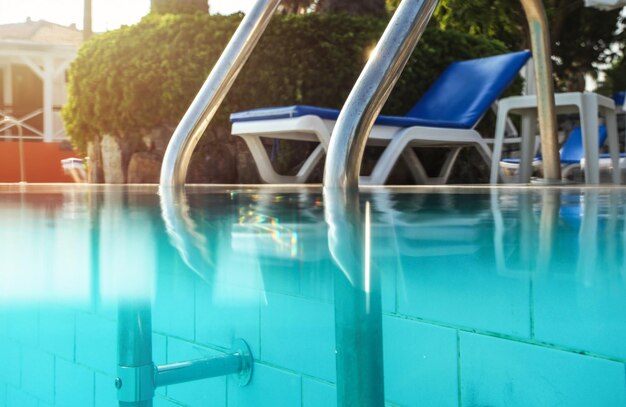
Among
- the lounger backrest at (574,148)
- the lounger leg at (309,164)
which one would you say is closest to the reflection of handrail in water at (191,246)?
the lounger leg at (309,164)

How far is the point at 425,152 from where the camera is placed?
7074mm

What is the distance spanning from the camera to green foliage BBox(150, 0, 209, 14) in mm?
8117

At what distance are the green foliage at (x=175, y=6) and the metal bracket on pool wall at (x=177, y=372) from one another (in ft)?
24.0

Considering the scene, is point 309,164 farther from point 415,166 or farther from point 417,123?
point 415,166

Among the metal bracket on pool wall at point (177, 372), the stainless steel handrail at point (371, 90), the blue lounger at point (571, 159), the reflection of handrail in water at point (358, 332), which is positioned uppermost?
the blue lounger at point (571, 159)

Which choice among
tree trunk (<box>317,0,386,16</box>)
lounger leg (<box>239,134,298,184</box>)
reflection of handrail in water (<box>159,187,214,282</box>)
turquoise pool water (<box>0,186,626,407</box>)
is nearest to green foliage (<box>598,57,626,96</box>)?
tree trunk (<box>317,0,386,16</box>)

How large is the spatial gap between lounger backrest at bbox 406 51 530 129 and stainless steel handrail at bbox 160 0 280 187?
3.49 m

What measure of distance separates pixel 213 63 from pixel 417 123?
7.65ft

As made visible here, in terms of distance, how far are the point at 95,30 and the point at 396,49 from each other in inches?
619

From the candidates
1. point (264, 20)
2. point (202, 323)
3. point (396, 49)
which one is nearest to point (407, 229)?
point (202, 323)

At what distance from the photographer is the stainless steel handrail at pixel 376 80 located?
168 cm

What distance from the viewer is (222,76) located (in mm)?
2348

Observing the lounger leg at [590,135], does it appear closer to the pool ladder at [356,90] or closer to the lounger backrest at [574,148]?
the pool ladder at [356,90]

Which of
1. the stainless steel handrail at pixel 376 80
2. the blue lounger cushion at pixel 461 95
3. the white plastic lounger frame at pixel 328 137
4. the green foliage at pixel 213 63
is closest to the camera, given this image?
the stainless steel handrail at pixel 376 80
